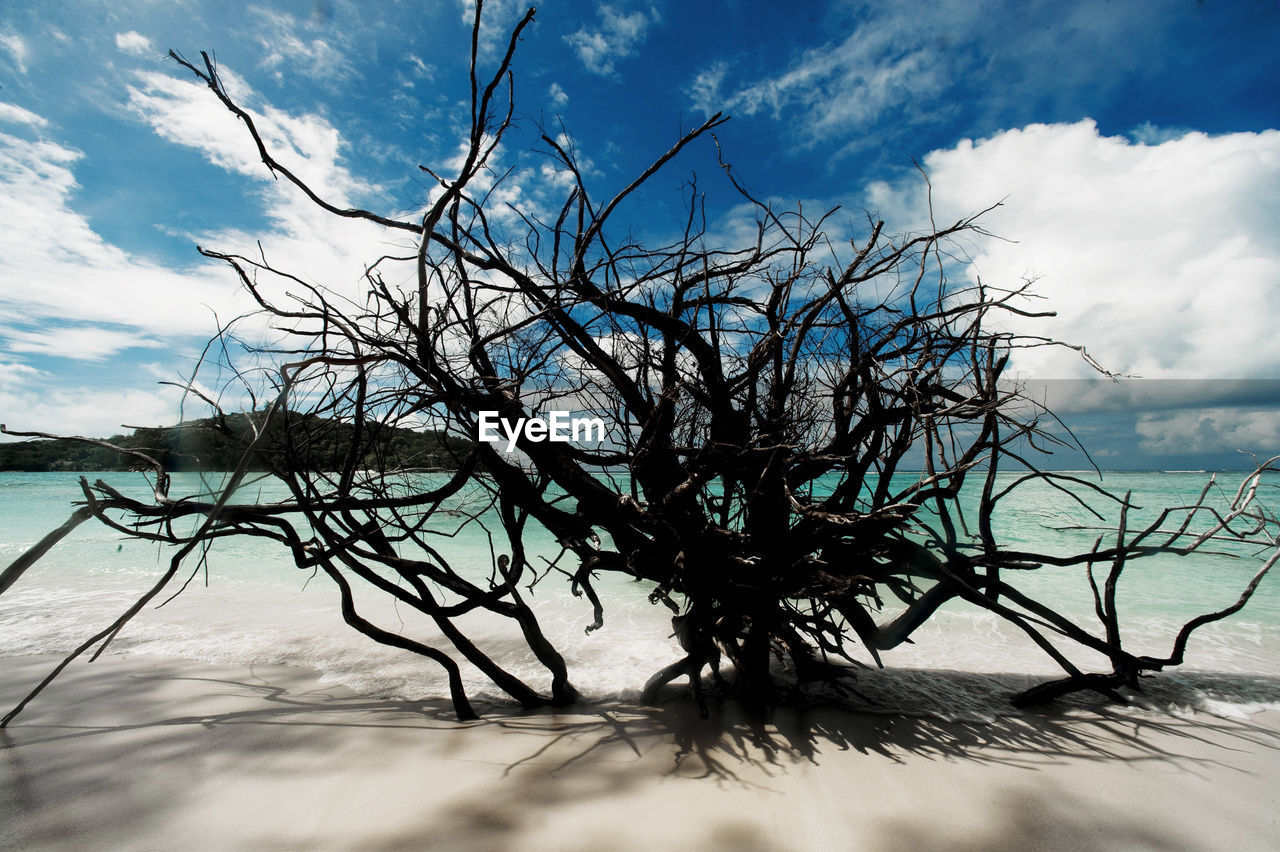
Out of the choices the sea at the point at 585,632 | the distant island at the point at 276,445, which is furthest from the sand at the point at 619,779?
the distant island at the point at 276,445

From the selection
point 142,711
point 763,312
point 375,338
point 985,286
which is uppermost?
point 985,286

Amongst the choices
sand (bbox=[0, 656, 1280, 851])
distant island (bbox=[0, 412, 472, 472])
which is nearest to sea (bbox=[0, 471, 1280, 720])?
distant island (bbox=[0, 412, 472, 472])

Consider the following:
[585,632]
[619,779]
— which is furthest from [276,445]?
[619,779]

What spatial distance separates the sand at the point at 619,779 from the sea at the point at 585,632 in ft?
1.99

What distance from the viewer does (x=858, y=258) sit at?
3342 millimetres

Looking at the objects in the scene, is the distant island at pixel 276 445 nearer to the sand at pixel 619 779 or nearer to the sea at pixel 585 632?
the sea at pixel 585 632

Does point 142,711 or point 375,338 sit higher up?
point 375,338

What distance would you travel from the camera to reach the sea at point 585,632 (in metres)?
4.38

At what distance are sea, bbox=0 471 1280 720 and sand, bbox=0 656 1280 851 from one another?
605mm

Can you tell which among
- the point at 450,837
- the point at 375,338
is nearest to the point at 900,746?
the point at 450,837

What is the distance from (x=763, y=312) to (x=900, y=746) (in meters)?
2.54

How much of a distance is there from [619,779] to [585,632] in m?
1.59

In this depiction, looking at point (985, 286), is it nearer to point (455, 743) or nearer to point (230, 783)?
point (455, 743)

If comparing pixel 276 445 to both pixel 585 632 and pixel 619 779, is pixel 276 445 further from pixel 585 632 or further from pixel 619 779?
pixel 619 779
